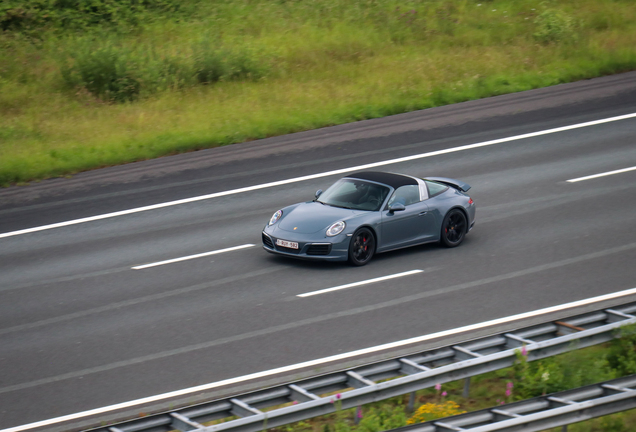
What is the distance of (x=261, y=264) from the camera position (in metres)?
13.6

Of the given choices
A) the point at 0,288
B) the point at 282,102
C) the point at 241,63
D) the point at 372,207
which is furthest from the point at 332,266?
the point at 241,63

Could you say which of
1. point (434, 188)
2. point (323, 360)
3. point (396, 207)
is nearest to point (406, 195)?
point (396, 207)

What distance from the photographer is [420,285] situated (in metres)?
12.3

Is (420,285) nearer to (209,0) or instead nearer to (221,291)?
(221,291)

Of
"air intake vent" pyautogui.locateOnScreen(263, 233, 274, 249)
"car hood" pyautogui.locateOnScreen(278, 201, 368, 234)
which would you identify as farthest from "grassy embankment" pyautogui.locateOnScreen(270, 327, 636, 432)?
"air intake vent" pyautogui.locateOnScreen(263, 233, 274, 249)

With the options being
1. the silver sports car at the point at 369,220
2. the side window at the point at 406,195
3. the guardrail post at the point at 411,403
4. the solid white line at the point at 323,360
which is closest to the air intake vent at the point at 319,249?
the silver sports car at the point at 369,220

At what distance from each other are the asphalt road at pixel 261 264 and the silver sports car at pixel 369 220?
331 mm

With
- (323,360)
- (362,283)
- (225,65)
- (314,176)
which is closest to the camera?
(323,360)

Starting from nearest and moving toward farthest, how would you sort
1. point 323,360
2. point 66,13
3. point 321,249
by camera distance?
point 323,360 → point 321,249 → point 66,13

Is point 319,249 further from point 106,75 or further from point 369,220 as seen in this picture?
point 106,75

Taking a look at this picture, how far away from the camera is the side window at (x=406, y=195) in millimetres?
13758

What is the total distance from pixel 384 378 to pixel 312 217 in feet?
18.0

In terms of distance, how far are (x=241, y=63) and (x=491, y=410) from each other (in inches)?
801

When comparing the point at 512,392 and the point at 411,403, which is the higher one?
the point at 411,403
